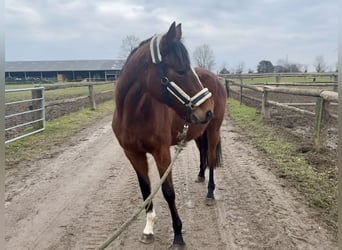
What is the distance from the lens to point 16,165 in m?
4.67

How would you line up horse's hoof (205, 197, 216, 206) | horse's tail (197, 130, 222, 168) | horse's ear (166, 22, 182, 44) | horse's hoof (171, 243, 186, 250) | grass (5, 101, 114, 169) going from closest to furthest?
1. horse's ear (166, 22, 182, 44)
2. horse's hoof (171, 243, 186, 250)
3. horse's hoof (205, 197, 216, 206)
4. horse's tail (197, 130, 222, 168)
5. grass (5, 101, 114, 169)

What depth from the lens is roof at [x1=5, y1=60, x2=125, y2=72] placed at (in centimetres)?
5228

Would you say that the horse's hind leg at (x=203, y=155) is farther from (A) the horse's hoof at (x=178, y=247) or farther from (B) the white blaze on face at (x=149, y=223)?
(A) the horse's hoof at (x=178, y=247)

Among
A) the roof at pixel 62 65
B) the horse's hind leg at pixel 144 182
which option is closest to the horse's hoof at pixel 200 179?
the horse's hind leg at pixel 144 182

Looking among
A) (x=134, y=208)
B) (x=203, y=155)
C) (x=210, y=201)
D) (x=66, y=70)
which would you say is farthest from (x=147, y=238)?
(x=66, y=70)

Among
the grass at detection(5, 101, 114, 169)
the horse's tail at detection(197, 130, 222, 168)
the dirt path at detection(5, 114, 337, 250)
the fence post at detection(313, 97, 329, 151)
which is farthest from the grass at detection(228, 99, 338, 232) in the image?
the grass at detection(5, 101, 114, 169)

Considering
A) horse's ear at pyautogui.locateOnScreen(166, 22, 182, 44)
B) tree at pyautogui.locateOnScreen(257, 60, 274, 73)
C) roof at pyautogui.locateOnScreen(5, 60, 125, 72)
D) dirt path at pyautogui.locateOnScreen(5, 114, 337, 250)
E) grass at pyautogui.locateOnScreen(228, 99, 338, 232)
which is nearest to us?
horse's ear at pyautogui.locateOnScreen(166, 22, 182, 44)

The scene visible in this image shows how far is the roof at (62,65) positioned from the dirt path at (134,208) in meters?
47.6

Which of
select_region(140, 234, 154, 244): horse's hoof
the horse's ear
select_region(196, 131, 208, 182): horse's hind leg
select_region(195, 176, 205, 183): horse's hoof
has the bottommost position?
select_region(195, 176, 205, 183): horse's hoof

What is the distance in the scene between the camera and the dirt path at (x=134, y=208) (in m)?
2.57

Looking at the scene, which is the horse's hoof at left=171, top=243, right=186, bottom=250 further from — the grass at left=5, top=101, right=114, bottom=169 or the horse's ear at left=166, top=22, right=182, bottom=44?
the grass at left=5, top=101, right=114, bottom=169

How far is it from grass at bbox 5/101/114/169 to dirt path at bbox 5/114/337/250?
54 cm

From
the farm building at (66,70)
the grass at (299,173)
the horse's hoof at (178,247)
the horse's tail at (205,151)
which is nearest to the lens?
the horse's hoof at (178,247)

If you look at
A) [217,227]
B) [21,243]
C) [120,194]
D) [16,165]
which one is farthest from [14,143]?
[217,227]
